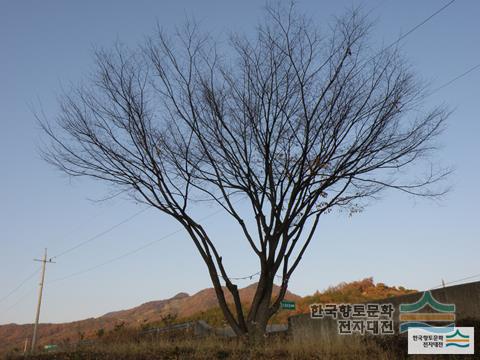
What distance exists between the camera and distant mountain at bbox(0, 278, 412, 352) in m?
22.2

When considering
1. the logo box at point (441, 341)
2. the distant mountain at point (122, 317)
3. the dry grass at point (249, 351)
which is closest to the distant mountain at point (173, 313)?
the distant mountain at point (122, 317)

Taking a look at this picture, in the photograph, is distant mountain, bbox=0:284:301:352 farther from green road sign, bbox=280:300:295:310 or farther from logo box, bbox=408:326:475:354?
logo box, bbox=408:326:475:354

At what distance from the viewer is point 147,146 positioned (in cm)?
1112

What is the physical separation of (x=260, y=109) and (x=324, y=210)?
2875mm

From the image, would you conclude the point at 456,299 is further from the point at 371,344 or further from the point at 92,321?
the point at 92,321

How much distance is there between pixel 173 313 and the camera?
117 ft

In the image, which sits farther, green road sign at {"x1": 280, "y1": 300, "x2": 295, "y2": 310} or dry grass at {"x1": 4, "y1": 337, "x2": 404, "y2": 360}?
green road sign at {"x1": 280, "y1": 300, "x2": 295, "y2": 310}

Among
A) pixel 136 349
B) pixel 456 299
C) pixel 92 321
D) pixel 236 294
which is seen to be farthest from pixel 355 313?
pixel 92 321

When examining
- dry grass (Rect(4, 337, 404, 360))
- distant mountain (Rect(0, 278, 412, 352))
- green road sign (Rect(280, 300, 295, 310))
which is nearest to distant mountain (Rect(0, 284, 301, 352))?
distant mountain (Rect(0, 278, 412, 352))

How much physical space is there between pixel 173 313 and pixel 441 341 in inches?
1188

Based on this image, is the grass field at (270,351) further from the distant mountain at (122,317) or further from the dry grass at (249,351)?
the distant mountain at (122,317)

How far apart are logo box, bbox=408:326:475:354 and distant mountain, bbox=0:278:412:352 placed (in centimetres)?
1186

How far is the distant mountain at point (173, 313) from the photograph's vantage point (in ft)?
72.7

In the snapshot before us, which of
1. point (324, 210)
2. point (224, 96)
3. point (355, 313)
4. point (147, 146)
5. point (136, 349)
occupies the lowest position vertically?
point (136, 349)
